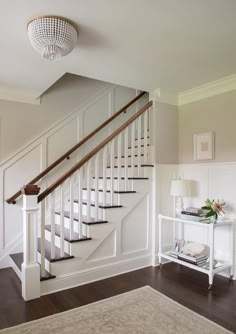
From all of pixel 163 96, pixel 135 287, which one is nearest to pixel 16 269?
pixel 135 287

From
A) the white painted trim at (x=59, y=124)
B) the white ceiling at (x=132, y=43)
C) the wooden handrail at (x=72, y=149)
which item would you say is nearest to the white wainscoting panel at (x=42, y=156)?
the white painted trim at (x=59, y=124)

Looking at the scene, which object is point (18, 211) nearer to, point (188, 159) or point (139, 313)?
point (139, 313)

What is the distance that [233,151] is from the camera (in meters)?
3.12

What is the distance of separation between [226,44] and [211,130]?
1.25m

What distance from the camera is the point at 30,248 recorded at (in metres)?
2.58

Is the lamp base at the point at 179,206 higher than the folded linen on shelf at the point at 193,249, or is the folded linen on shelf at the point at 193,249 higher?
the lamp base at the point at 179,206

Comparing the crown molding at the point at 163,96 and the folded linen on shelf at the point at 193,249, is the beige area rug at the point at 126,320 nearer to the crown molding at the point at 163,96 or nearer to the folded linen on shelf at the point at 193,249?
the folded linen on shelf at the point at 193,249

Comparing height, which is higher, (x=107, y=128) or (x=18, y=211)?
(x=107, y=128)

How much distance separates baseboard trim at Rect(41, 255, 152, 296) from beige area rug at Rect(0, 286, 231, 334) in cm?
46

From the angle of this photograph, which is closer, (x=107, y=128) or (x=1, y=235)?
(x=1, y=235)

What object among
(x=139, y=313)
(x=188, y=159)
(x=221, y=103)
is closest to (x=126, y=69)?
(x=221, y=103)

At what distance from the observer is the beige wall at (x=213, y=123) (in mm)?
3154

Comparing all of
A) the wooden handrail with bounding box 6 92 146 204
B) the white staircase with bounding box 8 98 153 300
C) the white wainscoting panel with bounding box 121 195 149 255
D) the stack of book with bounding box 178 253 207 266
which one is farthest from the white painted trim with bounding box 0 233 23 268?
the stack of book with bounding box 178 253 207 266

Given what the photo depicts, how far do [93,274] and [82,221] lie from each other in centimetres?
64
